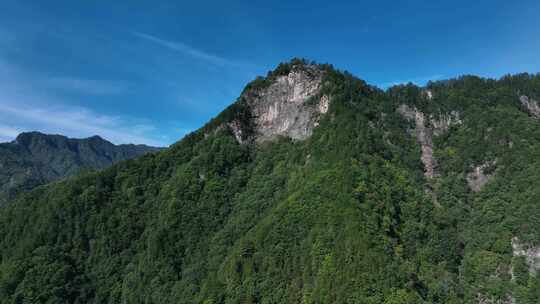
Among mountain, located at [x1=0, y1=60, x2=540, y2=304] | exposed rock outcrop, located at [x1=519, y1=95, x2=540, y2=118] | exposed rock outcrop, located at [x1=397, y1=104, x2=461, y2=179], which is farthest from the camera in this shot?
exposed rock outcrop, located at [x1=519, y1=95, x2=540, y2=118]

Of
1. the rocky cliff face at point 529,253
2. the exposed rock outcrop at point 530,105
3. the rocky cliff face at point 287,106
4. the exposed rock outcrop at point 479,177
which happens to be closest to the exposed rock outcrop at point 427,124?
the exposed rock outcrop at point 479,177

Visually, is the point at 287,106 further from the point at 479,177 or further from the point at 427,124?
the point at 479,177

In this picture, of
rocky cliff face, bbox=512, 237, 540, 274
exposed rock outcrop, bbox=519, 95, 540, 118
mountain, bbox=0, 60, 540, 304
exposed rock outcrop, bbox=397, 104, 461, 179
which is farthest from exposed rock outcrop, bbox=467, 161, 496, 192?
exposed rock outcrop, bbox=519, 95, 540, 118

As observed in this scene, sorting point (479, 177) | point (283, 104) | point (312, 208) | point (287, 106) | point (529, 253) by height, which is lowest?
point (529, 253)

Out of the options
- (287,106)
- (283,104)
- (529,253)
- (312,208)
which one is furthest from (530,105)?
(312,208)

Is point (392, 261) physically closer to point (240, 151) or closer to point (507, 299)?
point (507, 299)

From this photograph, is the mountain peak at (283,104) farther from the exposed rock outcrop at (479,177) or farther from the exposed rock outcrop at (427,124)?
the exposed rock outcrop at (479,177)

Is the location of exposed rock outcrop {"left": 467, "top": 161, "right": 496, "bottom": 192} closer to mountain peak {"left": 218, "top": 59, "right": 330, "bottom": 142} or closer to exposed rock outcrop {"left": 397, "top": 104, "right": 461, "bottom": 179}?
exposed rock outcrop {"left": 397, "top": 104, "right": 461, "bottom": 179}
